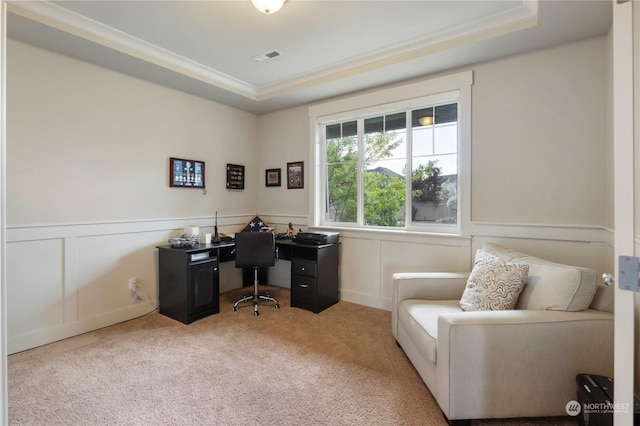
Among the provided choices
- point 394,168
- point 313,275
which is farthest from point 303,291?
point 394,168

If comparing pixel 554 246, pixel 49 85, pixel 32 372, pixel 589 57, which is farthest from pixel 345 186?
pixel 32 372

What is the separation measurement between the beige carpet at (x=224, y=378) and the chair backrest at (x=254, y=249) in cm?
62

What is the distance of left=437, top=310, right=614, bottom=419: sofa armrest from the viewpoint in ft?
5.32

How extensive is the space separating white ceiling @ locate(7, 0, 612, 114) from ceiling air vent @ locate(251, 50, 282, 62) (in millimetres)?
53

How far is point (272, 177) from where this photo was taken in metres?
4.48

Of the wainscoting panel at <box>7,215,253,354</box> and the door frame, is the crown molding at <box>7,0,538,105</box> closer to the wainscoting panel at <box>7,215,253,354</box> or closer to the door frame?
the door frame

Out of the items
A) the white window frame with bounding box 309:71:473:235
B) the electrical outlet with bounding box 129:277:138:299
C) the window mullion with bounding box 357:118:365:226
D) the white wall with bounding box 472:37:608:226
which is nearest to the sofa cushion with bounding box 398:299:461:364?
the white window frame with bounding box 309:71:473:235

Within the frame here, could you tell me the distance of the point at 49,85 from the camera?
261 centimetres

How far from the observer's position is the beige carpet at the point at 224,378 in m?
1.75

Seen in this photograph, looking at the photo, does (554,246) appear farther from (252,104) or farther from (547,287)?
(252,104)

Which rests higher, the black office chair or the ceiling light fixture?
the ceiling light fixture

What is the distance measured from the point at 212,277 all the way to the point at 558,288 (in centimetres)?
298

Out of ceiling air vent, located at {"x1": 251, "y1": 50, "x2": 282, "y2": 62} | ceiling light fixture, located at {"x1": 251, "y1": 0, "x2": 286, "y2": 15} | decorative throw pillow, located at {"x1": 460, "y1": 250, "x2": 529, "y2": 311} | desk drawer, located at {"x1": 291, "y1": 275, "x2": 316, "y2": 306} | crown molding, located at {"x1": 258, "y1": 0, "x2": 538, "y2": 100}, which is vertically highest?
ceiling air vent, located at {"x1": 251, "y1": 50, "x2": 282, "y2": 62}

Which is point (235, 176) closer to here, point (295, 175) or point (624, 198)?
point (295, 175)
